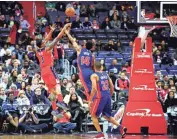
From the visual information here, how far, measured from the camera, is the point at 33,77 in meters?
20.5

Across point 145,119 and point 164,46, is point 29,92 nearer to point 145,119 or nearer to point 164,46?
point 145,119

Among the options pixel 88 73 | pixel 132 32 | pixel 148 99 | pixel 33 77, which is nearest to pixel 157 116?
pixel 148 99

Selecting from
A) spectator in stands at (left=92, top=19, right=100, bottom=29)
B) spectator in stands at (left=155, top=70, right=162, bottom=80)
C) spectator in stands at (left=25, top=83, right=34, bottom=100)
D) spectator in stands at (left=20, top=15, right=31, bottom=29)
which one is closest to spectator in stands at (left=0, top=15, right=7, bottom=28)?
spectator in stands at (left=20, top=15, right=31, bottom=29)

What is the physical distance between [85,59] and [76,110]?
6.09 ft

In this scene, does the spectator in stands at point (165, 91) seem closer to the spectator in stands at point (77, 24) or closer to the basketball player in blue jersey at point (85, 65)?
the basketball player in blue jersey at point (85, 65)

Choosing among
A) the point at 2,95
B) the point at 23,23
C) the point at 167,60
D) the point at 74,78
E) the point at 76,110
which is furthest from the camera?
the point at 23,23

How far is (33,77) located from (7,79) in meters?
0.81

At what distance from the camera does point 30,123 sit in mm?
17859

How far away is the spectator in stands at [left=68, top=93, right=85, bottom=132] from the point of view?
1800 centimetres

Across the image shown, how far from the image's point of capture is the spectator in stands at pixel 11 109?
17625 mm

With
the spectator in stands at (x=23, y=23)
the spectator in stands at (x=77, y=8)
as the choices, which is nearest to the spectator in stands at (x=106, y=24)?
the spectator in stands at (x=77, y=8)

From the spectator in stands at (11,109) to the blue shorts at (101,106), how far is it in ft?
10.4

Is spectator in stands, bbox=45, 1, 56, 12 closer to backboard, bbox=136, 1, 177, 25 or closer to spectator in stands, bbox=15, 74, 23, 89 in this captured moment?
spectator in stands, bbox=15, 74, 23, 89

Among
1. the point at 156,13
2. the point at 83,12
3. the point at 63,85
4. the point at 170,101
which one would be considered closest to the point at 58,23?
the point at 83,12
